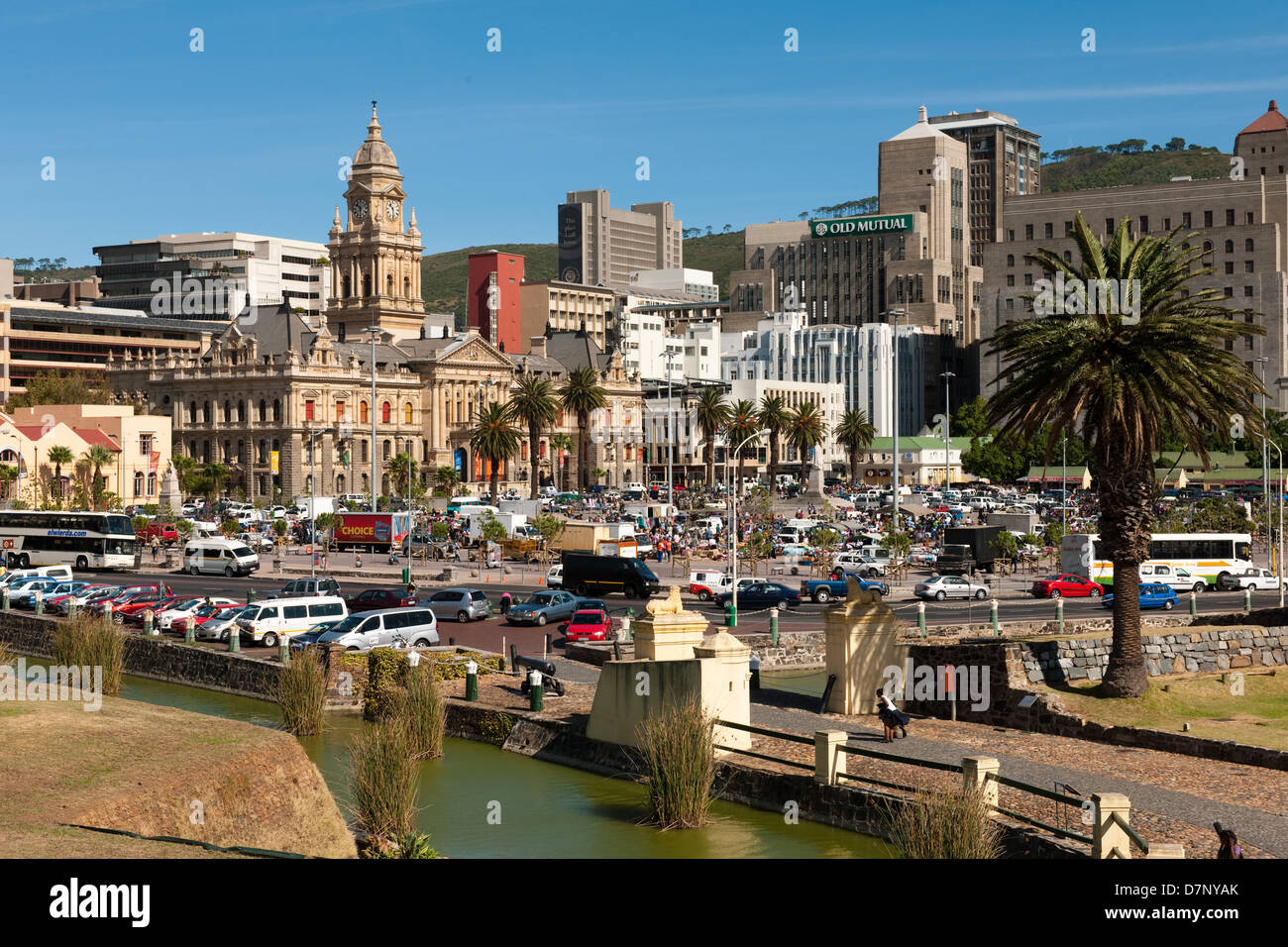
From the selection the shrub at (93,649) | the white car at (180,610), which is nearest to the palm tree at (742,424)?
the white car at (180,610)

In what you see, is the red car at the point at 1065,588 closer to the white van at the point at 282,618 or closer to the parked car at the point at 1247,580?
the parked car at the point at 1247,580

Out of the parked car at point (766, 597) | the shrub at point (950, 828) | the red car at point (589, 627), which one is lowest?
the parked car at point (766, 597)

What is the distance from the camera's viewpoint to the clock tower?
569 ft

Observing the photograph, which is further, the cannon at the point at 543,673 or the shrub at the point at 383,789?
the cannon at the point at 543,673

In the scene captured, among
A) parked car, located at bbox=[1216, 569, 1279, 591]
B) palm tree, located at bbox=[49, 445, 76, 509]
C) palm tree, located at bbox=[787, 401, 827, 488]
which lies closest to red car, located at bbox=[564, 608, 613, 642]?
parked car, located at bbox=[1216, 569, 1279, 591]

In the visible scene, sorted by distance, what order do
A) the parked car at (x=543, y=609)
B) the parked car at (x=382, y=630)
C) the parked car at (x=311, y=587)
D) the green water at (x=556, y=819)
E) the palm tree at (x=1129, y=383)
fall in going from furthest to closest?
the parked car at (x=311, y=587), the parked car at (x=543, y=609), the parked car at (x=382, y=630), the palm tree at (x=1129, y=383), the green water at (x=556, y=819)

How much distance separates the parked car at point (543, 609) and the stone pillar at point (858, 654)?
21214 millimetres

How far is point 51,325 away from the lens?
18112 centimetres

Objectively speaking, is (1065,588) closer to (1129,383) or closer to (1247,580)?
A: (1247,580)

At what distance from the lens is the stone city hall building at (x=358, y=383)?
150875mm

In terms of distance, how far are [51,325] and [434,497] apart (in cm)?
7969

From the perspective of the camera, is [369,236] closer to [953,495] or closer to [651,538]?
[953,495]

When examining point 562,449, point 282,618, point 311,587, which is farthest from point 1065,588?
point 562,449
